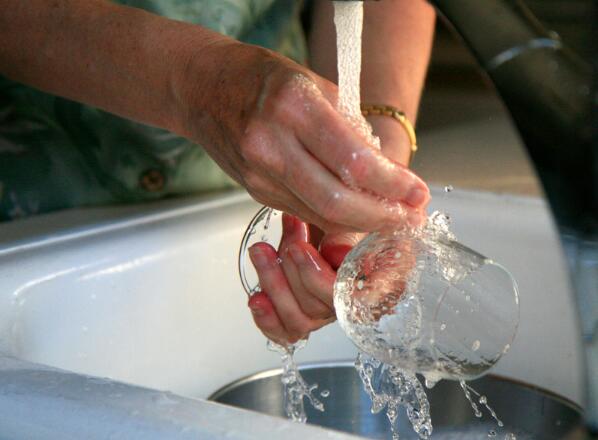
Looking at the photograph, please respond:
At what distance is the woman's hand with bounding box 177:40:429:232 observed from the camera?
42cm

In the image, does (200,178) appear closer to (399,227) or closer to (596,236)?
(399,227)

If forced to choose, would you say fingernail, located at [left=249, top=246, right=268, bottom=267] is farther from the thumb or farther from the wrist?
the wrist

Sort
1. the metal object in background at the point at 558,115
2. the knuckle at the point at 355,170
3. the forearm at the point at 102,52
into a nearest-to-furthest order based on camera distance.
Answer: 1. the metal object in background at the point at 558,115
2. the knuckle at the point at 355,170
3. the forearm at the point at 102,52

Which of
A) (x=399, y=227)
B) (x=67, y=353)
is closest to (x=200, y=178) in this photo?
(x=67, y=353)

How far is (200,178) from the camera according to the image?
0.78 m

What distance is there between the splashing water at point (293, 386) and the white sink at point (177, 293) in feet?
0.28

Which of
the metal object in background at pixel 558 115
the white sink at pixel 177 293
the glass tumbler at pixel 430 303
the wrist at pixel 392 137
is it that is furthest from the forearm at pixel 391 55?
the metal object in background at pixel 558 115

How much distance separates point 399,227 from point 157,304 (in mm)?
267

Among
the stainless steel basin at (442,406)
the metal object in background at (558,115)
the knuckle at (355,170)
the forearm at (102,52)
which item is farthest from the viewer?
the stainless steel basin at (442,406)

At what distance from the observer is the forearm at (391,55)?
0.71 metres

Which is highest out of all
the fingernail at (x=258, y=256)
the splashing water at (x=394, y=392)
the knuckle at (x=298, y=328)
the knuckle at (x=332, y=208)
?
the knuckle at (x=332, y=208)

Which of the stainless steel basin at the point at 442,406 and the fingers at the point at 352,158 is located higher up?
the fingers at the point at 352,158

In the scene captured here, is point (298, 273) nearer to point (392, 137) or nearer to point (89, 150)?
point (392, 137)

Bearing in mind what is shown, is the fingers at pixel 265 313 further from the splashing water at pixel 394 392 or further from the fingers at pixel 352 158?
the fingers at pixel 352 158
